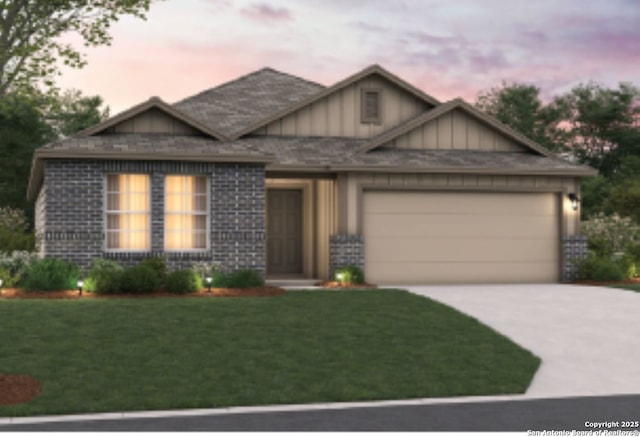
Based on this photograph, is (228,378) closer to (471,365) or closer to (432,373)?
(432,373)

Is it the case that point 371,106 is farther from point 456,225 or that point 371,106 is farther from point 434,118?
point 456,225

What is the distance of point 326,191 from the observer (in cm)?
2120

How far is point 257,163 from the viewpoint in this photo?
62.7 ft

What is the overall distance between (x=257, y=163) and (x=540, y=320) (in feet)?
26.9

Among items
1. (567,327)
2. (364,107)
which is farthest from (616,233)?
(567,327)

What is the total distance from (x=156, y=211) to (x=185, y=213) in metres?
0.73

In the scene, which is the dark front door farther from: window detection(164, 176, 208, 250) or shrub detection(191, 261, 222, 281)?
shrub detection(191, 261, 222, 281)

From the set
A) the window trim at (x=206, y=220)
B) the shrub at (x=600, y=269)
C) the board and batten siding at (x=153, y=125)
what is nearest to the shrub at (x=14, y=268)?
the window trim at (x=206, y=220)

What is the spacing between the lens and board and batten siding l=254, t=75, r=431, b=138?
23.1 meters

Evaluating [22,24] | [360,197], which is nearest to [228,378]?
[22,24]

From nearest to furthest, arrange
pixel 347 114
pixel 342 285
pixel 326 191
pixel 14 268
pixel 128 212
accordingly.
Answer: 1. pixel 14 268
2. pixel 128 212
3. pixel 342 285
4. pixel 326 191
5. pixel 347 114

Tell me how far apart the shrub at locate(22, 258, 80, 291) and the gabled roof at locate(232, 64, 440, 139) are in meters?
7.06

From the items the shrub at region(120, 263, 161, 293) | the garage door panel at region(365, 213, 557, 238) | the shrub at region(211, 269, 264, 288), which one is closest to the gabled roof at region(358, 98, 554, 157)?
the garage door panel at region(365, 213, 557, 238)

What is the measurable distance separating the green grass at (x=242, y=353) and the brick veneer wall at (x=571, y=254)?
7601 mm
